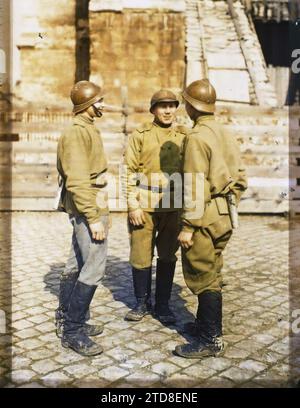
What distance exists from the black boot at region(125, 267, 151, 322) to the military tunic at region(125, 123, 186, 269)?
0.27 feet

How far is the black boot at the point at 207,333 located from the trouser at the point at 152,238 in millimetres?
817

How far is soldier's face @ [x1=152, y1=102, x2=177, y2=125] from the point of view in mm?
4266

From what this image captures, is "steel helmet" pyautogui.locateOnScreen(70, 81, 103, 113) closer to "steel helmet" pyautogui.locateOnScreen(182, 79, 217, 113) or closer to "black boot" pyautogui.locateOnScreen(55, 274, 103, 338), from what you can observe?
"steel helmet" pyautogui.locateOnScreen(182, 79, 217, 113)

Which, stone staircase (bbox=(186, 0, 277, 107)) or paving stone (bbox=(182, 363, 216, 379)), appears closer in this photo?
paving stone (bbox=(182, 363, 216, 379))

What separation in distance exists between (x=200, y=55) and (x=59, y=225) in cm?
639

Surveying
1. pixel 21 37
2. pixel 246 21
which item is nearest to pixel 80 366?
pixel 21 37

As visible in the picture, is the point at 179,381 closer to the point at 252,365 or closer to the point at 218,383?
the point at 218,383

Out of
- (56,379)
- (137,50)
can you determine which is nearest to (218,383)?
(56,379)

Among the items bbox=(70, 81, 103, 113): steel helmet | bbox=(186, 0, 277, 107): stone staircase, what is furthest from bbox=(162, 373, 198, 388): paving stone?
bbox=(186, 0, 277, 107): stone staircase

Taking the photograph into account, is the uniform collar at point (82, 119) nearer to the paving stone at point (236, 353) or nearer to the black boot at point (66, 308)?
the black boot at point (66, 308)

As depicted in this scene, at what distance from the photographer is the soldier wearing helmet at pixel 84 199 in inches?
140

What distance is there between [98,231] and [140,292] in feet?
3.60

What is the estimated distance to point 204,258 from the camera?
3.63 meters

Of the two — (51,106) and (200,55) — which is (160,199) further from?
(200,55)
